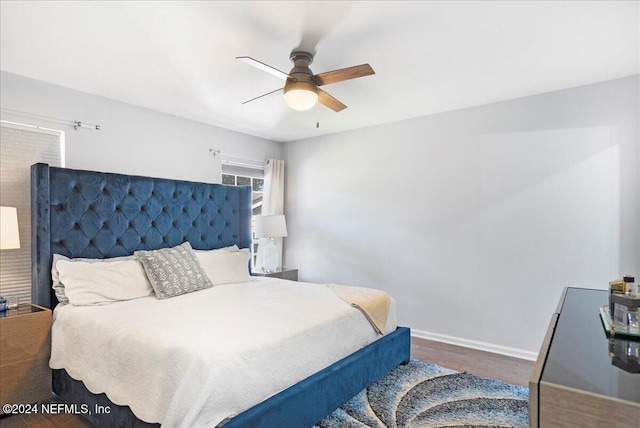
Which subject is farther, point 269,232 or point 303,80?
point 269,232

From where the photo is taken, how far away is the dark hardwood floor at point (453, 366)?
2260 mm

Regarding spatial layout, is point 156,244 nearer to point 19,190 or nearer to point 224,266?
point 224,266

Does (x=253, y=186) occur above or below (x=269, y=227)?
above

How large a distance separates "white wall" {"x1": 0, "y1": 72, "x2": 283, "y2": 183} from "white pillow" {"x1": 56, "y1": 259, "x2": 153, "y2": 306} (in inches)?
39.7

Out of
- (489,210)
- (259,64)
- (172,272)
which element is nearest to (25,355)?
(172,272)

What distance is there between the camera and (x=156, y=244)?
3486mm

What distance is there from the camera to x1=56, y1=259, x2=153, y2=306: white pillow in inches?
101

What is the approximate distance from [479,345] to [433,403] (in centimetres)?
139

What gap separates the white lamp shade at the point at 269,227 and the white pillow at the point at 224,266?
73cm

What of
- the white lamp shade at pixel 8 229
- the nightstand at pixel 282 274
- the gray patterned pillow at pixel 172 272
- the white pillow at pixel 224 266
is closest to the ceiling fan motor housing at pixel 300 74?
the gray patterned pillow at pixel 172 272

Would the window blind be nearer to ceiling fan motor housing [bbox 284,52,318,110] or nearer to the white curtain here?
ceiling fan motor housing [bbox 284,52,318,110]

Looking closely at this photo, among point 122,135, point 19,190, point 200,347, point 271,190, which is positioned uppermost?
point 122,135

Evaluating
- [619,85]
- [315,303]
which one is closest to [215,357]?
[315,303]

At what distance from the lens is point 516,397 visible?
255 centimetres
